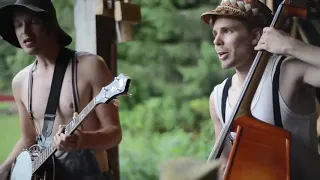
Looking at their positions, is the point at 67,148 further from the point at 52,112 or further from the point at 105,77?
the point at 105,77

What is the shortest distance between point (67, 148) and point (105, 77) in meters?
0.24

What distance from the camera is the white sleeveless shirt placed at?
1159 millimetres

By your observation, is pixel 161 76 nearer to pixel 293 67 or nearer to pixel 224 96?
pixel 224 96

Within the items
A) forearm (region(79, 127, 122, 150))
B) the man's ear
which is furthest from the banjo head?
the man's ear

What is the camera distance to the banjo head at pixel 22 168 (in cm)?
150

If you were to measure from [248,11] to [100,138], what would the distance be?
54cm

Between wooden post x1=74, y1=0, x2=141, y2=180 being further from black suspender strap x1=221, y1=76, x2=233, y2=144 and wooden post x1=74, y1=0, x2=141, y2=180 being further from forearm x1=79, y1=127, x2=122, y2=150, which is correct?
black suspender strap x1=221, y1=76, x2=233, y2=144

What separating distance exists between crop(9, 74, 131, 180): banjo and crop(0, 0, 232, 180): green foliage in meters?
0.93

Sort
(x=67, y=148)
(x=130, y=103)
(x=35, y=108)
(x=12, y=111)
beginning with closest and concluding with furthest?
1. (x=67, y=148)
2. (x=35, y=108)
3. (x=12, y=111)
4. (x=130, y=103)

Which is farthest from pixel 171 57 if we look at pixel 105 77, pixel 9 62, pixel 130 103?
pixel 105 77

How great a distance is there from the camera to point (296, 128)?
1.16 m

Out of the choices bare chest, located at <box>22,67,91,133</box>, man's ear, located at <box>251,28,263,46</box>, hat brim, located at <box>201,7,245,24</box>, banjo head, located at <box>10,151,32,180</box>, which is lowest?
banjo head, located at <box>10,151,32,180</box>

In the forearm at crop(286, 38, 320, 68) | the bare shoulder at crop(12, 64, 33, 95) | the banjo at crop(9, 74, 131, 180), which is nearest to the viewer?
the forearm at crop(286, 38, 320, 68)

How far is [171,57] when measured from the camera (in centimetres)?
257
